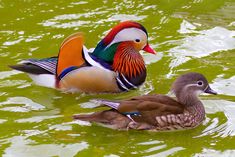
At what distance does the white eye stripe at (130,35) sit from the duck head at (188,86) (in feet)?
3.58

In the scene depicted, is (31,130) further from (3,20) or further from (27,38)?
(3,20)

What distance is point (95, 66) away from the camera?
7.28 metres

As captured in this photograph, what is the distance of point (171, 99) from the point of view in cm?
643

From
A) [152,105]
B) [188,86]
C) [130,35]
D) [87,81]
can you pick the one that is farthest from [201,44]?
[152,105]

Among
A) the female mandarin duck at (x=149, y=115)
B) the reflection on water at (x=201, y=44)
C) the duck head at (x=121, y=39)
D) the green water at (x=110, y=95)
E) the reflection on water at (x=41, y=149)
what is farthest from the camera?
the reflection on water at (x=201, y=44)

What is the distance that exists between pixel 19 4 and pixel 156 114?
13.2 ft

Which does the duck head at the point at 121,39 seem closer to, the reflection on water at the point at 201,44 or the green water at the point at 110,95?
the green water at the point at 110,95

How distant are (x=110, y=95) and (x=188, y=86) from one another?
109 cm

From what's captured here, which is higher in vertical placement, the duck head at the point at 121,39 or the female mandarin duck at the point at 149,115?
the duck head at the point at 121,39

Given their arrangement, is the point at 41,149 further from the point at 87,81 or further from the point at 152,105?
the point at 87,81

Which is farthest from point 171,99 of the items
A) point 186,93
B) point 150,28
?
point 150,28

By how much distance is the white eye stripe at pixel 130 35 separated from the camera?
24.5 feet

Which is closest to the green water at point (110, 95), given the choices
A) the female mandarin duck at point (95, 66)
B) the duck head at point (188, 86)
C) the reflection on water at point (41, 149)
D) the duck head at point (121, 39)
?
the reflection on water at point (41, 149)

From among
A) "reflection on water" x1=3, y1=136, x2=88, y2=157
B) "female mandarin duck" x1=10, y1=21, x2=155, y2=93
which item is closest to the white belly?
"female mandarin duck" x1=10, y1=21, x2=155, y2=93
